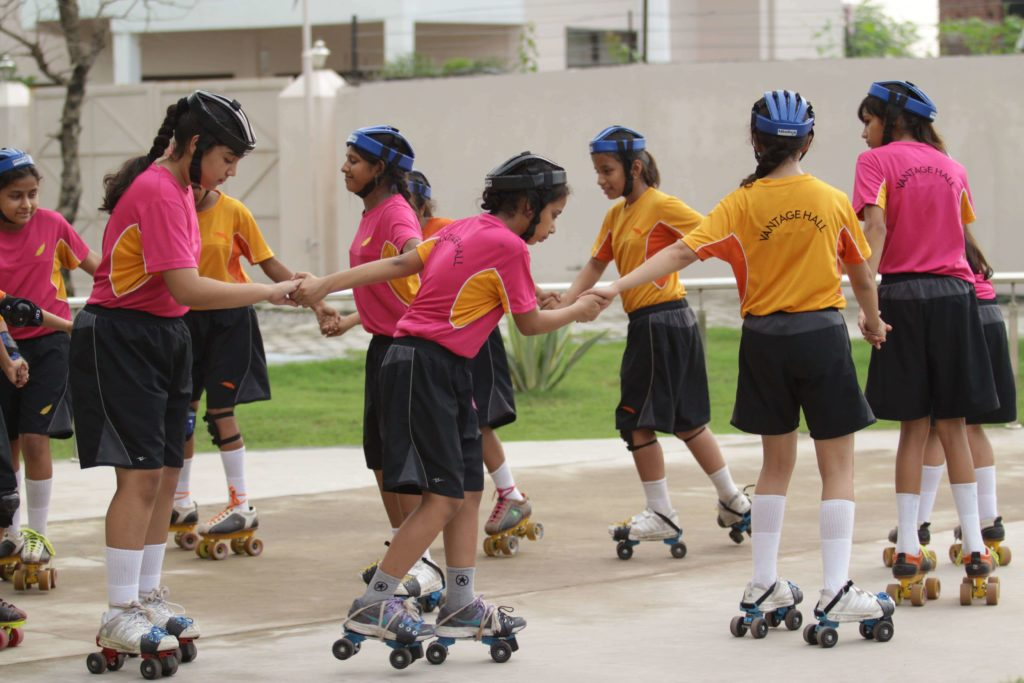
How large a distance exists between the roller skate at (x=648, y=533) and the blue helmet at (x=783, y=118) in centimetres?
246

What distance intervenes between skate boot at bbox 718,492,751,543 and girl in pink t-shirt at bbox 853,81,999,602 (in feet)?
4.13

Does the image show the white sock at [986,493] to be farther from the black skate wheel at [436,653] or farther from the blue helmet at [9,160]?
the blue helmet at [9,160]

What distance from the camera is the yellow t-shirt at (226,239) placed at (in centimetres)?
770

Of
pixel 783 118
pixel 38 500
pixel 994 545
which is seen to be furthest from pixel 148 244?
pixel 994 545

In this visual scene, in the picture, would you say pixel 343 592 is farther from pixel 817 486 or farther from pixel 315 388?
pixel 315 388

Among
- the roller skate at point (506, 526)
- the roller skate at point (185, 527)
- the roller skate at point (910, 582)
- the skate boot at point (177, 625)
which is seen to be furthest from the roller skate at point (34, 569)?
the roller skate at point (910, 582)

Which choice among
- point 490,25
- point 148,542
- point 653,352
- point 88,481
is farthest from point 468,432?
point 490,25

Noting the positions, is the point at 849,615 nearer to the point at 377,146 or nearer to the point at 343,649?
the point at 343,649

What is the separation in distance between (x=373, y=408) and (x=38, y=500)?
74.6 inches

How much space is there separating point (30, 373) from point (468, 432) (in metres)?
2.50

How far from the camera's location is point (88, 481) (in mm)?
9852

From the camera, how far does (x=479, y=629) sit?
5.54 meters

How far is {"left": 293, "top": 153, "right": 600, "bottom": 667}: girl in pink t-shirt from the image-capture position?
5.39 meters

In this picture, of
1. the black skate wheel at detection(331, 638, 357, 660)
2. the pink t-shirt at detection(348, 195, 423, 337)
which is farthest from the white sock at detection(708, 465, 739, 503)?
the black skate wheel at detection(331, 638, 357, 660)
